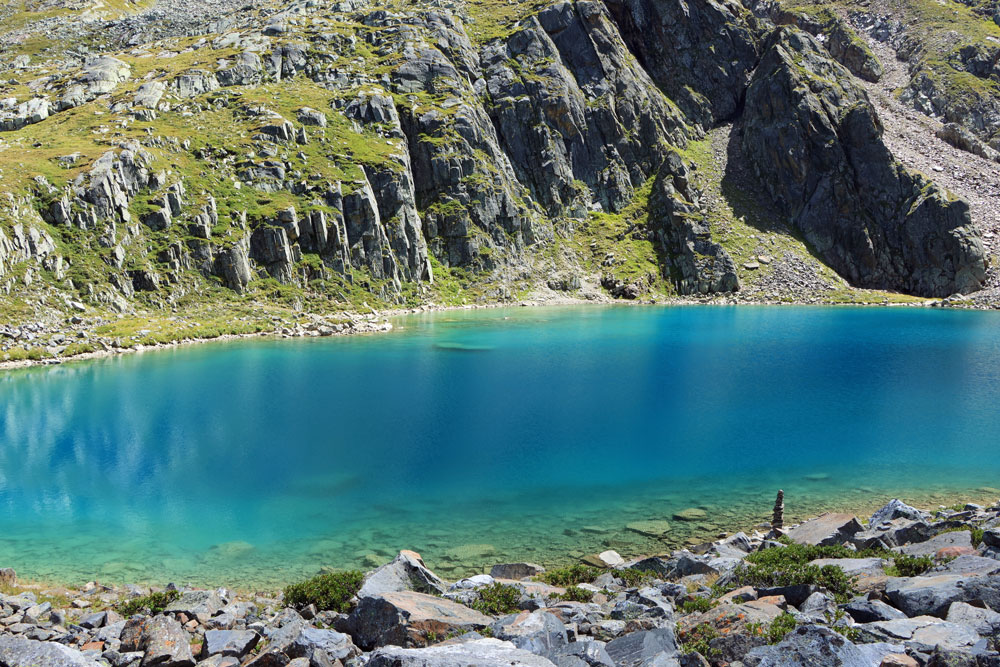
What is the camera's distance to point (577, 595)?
48.8ft

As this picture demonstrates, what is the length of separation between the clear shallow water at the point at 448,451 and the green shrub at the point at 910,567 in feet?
29.1

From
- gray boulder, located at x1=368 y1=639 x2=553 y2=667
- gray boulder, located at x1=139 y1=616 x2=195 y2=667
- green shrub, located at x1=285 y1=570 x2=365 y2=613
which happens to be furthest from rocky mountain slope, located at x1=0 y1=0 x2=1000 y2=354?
gray boulder, located at x1=368 y1=639 x2=553 y2=667

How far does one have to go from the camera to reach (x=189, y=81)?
384 feet

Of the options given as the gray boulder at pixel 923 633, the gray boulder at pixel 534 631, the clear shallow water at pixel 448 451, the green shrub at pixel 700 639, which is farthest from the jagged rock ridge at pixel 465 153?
the gray boulder at pixel 923 633

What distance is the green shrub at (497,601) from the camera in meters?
13.2

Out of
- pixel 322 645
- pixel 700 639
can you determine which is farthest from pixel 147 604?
pixel 700 639

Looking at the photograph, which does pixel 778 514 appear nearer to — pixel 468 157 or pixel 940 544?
pixel 940 544

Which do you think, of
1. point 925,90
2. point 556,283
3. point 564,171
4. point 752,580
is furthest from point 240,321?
point 925,90

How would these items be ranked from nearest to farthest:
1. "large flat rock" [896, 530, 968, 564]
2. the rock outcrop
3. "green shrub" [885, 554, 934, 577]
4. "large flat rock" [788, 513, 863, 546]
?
"green shrub" [885, 554, 934, 577]
"large flat rock" [896, 530, 968, 564]
"large flat rock" [788, 513, 863, 546]
the rock outcrop

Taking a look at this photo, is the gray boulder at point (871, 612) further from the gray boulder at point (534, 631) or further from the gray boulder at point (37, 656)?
the gray boulder at point (37, 656)

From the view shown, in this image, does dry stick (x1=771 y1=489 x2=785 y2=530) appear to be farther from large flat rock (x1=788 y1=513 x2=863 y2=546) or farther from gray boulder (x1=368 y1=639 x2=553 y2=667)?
gray boulder (x1=368 y1=639 x2=553 y2=667)

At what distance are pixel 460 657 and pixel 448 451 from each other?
81.0 ft

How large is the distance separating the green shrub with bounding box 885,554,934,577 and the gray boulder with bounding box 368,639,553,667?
10670 mm

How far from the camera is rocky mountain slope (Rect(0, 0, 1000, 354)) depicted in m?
89.6
